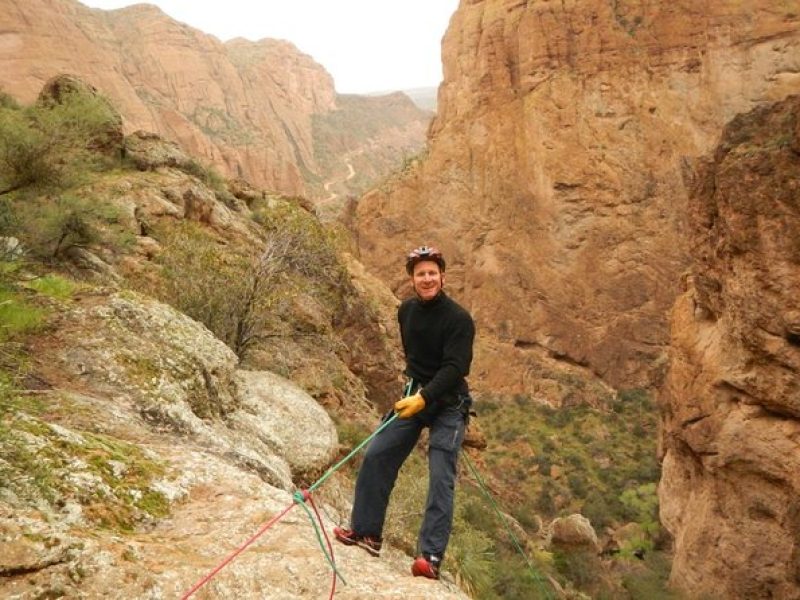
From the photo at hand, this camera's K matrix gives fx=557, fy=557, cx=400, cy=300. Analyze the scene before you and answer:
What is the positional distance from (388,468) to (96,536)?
187cm

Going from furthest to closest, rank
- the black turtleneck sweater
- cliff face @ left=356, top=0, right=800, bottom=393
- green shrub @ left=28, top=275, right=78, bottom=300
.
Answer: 1. cliff face @ left=356, top=0, right=800, bottom=393
2. green shrub @ left=28, top=275, right=78, bottom=300
3. the black turtleneck sweater

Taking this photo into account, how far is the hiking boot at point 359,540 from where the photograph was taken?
381 cm

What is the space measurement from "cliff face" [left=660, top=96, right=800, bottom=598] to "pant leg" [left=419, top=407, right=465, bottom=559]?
1586cm

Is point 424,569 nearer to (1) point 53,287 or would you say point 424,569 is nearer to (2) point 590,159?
(1) point 53,287

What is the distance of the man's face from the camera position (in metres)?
4.08

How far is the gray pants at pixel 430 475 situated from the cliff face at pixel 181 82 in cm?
5149

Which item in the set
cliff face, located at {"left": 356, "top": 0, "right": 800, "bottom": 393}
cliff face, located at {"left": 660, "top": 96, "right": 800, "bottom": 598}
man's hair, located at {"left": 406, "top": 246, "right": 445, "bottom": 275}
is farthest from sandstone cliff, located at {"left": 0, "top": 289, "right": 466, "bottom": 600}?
cliff face, located at {"left": 356, "top": 0, "right": 800, "bottom": 393}

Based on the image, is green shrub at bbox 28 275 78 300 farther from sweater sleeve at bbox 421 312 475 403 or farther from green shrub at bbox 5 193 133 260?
sweater sleeve at bbox 421 312 475 403

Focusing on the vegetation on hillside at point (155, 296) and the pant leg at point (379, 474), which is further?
the pant leg at point (379, 474)

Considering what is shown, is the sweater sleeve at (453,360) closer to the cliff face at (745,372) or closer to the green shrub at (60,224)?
the green shrub at (60,224)

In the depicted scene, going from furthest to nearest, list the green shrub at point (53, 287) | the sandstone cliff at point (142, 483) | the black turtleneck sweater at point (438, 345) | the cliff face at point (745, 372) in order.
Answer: the cliff face at point (745, 372), the green shrub at point (53, 287), the black turtleneck sweater at point (438, 345), the sandstone cliff at point (142, 483)

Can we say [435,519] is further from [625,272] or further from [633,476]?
[625,272]

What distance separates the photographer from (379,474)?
13.0ft

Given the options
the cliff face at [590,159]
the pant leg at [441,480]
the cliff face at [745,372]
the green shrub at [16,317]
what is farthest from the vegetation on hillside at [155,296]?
the cliff face at [590,159]
